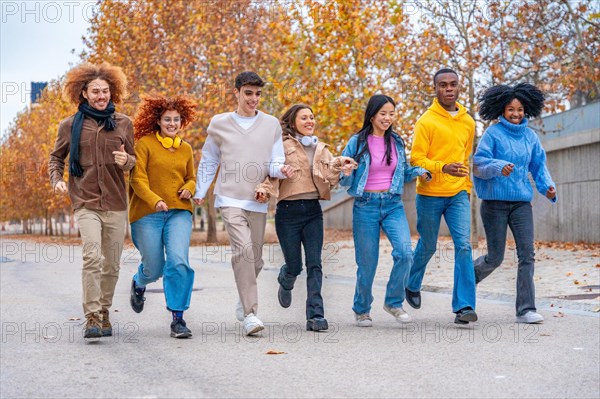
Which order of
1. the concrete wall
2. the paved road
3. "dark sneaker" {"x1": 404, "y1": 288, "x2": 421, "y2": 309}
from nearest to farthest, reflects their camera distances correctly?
1. the paved road
2. "dark sneaker" {"x1": 404, "y1": 288, "x2": 421, "y2": 309}
3. the concrete wall

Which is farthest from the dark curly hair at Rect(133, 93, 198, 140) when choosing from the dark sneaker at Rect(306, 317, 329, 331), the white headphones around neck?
the dark sneaker at Rect(306, 317, 329, 331)

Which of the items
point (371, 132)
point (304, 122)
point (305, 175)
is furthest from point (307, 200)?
point (371, 132)

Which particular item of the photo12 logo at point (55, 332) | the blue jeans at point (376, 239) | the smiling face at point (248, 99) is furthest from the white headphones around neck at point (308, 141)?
the photo12 logo at point (55, 332)

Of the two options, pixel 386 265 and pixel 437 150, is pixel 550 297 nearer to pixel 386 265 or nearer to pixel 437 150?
pixel 437 150

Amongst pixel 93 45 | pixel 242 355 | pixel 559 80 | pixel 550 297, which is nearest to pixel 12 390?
pixel 242 355

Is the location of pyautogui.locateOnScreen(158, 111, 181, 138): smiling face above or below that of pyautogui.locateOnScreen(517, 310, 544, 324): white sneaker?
above

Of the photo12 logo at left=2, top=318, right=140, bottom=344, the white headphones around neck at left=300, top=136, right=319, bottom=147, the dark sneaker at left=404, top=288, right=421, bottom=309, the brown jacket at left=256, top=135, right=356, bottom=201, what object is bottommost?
the photo12 logo at left=2, top=318, right=140, bottom=344

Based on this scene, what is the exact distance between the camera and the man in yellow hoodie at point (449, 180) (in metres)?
7.50

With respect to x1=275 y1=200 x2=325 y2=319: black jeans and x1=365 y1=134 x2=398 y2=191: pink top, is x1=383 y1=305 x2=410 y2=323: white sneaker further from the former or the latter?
x1=365 y1=134 x2=398 y2=191: pink top

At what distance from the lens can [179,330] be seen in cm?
706

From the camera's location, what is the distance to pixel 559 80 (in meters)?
18.8

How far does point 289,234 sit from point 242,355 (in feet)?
4.92

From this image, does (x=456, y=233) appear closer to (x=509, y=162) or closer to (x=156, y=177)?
(x=509, y=162)

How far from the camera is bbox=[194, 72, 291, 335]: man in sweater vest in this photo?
284 inches
